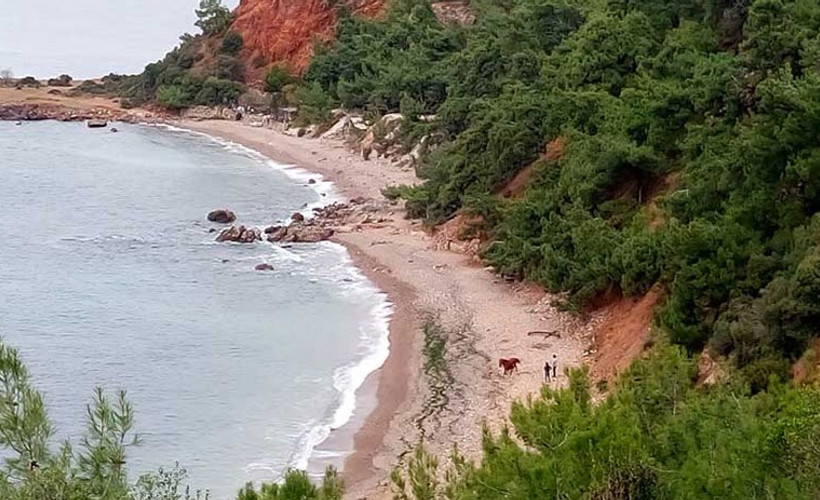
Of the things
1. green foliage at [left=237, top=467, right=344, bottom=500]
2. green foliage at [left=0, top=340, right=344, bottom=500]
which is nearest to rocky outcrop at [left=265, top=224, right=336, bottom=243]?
green foliage at [left=237, top=467, right=344, bottom=500]

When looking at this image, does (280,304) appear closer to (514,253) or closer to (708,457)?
(514,253)

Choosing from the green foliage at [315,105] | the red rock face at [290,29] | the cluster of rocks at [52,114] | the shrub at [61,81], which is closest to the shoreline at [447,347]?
the green foliage at [315,105]

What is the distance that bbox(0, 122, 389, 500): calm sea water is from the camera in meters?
27.0

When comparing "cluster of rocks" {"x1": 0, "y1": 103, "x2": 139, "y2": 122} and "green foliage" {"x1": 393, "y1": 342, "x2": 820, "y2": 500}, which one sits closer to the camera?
"green foliage" {"x1": 393, "y1": 342, "x2": 820, "y2": 500}

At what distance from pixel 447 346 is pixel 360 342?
9.59ft

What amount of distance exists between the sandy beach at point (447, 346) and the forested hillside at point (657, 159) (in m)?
1.34

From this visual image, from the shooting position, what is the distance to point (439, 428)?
25641 millimetres

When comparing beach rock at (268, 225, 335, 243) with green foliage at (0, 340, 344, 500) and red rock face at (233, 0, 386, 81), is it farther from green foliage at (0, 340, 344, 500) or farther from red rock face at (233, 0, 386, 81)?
red rock face at (233, 0, 386, 81)

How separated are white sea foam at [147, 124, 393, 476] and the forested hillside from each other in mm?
3996

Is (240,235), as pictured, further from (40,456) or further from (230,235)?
(40,456)

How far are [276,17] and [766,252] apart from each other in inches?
2678

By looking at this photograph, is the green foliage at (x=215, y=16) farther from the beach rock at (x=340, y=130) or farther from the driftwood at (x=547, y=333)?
the driftwood at (x=547, y=333)

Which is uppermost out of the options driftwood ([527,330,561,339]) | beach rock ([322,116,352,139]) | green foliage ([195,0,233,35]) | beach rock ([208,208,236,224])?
green foliage ([195,0,233,35])

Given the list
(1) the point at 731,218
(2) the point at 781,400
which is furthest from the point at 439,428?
(2) the point at 781,400
